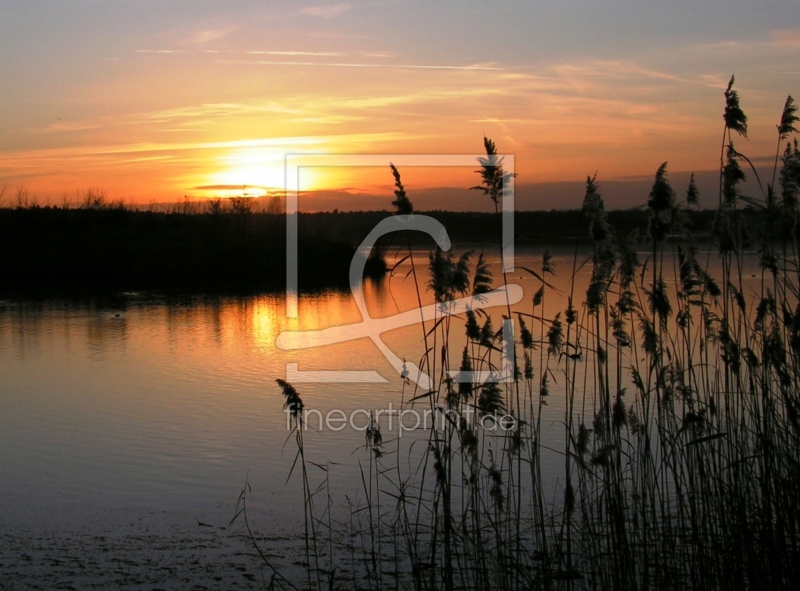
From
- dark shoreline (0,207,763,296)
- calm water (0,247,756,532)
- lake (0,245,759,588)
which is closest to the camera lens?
lake (0,245,759,588)

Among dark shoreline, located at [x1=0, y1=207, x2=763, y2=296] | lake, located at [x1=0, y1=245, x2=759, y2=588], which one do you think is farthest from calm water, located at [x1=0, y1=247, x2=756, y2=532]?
dark shoreline, located at [x1=0, y1=207, x2=763, y2=296]

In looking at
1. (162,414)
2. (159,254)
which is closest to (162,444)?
(162,414)

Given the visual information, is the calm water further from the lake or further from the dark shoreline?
the dark shoreline

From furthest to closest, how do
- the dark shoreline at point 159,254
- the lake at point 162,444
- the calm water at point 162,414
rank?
the dark shoreline at point 159,254 → the calm water at point 162,414 → the lake at point 162,444

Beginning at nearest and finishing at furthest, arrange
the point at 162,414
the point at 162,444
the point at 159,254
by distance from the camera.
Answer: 1. the point at 162,444
2. the point at 162,414
3. the point at 159,254

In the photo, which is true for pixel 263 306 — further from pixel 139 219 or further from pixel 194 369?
pixel 139 219

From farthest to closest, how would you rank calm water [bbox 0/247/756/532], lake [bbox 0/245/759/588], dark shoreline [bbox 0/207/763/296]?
dark shoreline [bbox 0/207/763/296]
calm water [bbox 0/247/756/532]
lake [bbox 0/245/759/588]

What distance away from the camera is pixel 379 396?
9312 mm

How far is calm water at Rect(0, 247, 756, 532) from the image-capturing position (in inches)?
244

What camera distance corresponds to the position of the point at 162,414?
885 centimetres

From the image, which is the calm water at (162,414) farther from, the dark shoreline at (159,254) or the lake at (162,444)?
the dark shoreline at (159,254)

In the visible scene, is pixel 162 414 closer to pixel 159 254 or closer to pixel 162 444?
pixel 162 444

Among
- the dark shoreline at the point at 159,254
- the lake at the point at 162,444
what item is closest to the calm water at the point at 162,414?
the lake at the point at 162,444

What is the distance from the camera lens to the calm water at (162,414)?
6191 mm
